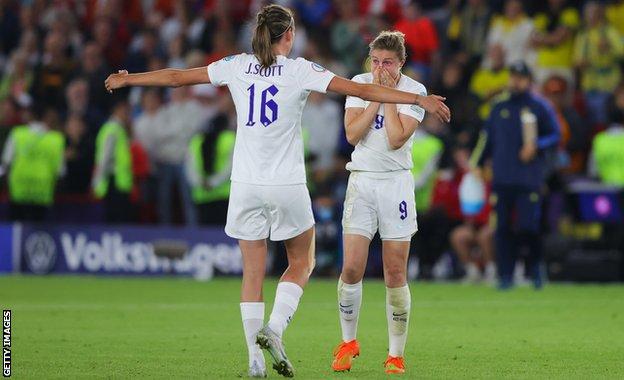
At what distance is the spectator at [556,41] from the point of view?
21.2m

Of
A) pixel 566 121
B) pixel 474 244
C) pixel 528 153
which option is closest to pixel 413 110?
pixel 528 153

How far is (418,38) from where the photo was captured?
21984 millimetres

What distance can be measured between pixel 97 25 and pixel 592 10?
899 cm

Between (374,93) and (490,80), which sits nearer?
(374,93)

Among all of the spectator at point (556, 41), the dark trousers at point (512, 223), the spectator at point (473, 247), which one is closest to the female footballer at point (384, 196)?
the dark trousers at point (512, 223)

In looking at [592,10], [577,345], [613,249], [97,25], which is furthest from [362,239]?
[97,25]

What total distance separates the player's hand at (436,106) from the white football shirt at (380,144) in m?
0.87

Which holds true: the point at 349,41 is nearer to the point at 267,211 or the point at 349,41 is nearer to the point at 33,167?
the point at 33,167

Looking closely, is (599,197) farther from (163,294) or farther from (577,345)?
(577,345)

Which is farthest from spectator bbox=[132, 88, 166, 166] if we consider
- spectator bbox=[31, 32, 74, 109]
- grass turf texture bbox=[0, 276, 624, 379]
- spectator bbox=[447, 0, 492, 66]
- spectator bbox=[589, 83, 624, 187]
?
spectator bbox=[589, 83, 624, 187]

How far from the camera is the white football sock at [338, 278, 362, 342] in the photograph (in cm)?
959

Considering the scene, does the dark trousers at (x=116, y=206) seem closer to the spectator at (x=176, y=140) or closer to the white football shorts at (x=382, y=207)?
the spectator at (x=176, y=140)

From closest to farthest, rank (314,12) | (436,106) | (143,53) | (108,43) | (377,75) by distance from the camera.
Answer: (436,106) < (377,75) < (314,12) < (143,53) < (108,43)

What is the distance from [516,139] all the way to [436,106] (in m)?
9.13
